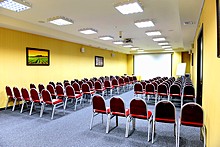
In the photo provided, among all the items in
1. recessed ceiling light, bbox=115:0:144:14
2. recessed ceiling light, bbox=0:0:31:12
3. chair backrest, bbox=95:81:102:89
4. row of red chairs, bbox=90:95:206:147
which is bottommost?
row of red chairs, bbox=90:95:206:147

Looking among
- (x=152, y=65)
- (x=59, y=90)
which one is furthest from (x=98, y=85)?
(x=152, y=65)

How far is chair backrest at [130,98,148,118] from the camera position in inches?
143

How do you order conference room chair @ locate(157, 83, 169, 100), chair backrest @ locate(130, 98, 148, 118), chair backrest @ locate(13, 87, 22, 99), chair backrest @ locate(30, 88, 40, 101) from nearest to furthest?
chair backrest @ locate(130, 98, 148, 118)
chair backrest @ locate(30, 88, 40, 101)
chair backrest @ locate(13, 87, 22, 99)
conference room chair @ locate(157, 83, 169, 100)

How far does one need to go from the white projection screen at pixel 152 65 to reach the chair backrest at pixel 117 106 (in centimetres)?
1432

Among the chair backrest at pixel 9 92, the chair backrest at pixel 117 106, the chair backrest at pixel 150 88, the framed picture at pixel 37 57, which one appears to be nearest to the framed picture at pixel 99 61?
the framed picture at pixel 37 57

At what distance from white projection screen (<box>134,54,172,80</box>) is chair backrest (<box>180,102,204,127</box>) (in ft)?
47.9

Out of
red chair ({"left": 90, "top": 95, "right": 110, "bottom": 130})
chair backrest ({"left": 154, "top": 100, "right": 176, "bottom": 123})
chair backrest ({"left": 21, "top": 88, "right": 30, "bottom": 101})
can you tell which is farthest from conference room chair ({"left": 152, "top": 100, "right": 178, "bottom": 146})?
chair backrest ({"left": 21, "top": 88, "right": 30, "bottom": 101})

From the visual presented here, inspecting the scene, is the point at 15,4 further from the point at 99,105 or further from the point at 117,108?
the point at 117,108

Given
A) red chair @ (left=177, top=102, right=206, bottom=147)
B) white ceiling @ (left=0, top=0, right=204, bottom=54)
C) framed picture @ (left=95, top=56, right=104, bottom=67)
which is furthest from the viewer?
framed picture @ (left=95, top=56, right=104, bottom=67)

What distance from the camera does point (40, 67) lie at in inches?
313

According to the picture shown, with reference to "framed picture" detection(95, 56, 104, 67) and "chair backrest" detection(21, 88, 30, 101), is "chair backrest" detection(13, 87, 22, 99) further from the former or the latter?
"framed picture" detection(95, 56, 104, 67)

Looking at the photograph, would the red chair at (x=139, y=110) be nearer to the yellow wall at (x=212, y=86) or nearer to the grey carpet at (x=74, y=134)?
the grey carpet at (x=74, y=134)

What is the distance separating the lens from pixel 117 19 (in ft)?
20.3

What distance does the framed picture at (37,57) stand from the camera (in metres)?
7.37
